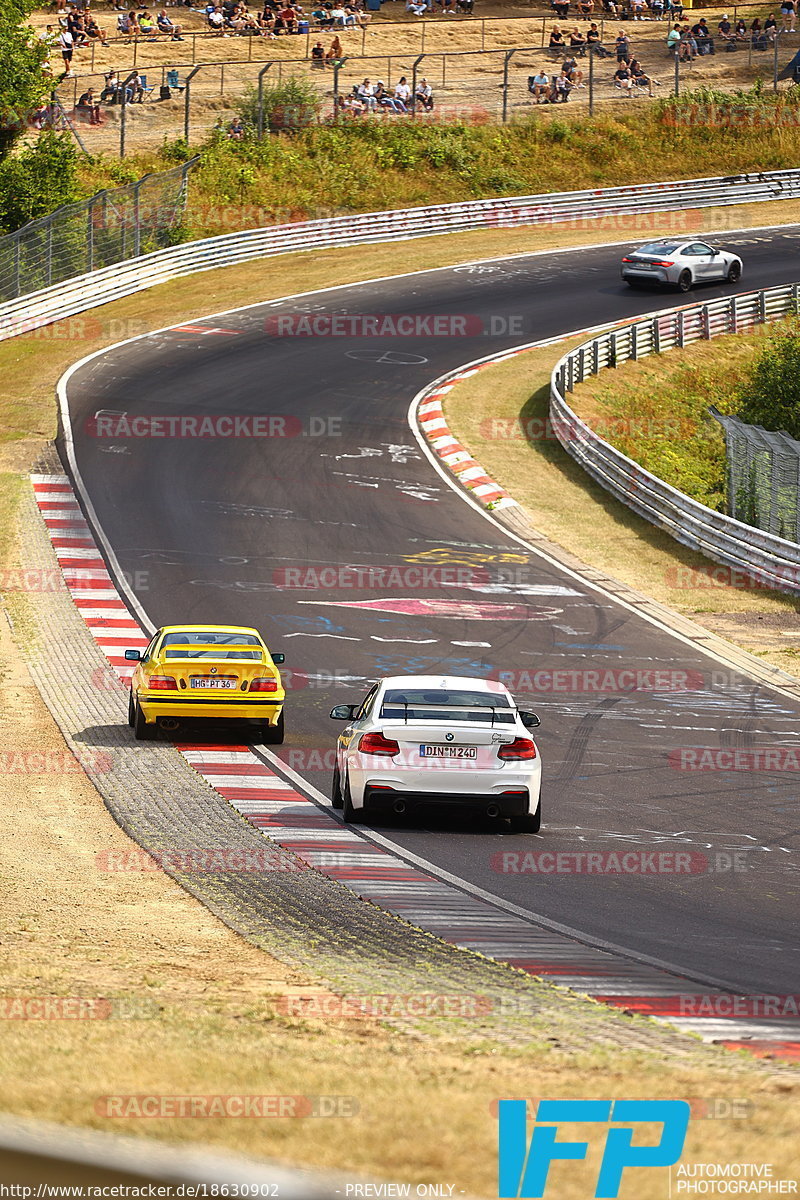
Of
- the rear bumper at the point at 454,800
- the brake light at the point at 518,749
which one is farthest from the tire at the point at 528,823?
the brake light at the point at 518,749

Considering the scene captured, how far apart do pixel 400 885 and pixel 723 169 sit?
5982cm

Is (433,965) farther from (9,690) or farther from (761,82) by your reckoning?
(761,82)

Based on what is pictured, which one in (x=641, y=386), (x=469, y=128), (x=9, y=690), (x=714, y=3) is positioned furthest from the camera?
(x=714, y=3)

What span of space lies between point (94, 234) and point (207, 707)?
34009mm

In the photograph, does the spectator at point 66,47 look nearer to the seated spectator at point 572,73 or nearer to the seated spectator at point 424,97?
the seated spectator at point 424,97

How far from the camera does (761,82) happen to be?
70.5 meters

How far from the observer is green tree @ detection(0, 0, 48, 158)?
168 ft

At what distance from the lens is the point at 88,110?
59.0 meters

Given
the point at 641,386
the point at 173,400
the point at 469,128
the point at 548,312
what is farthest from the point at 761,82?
the point at 173,400

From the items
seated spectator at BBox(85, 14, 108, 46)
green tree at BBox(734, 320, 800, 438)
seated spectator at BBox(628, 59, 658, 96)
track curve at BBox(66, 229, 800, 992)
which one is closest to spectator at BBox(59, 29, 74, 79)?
seated spectator at BBox(85, 14, 108, 46)

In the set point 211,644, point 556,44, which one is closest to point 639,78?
point 556,44

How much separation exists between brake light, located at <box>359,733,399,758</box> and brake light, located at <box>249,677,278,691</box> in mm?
3683

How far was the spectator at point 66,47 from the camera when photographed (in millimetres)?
65562

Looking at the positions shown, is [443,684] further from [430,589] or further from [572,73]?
[572,73]
